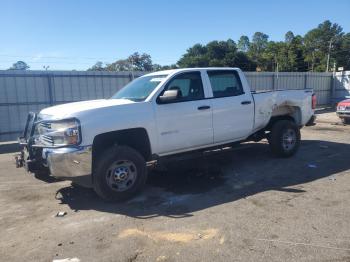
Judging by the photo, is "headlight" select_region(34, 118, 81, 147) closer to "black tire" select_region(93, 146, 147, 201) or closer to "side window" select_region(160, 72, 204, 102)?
"black tire" select_region(93, 146, 147, 201)

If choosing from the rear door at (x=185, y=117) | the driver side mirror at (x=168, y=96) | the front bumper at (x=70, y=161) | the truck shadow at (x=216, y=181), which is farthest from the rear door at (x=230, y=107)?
the front bumper at (x=70, y=161)

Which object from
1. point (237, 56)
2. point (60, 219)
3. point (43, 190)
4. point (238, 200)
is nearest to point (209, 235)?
point (238, 200)

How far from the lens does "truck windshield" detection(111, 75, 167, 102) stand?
598 cm

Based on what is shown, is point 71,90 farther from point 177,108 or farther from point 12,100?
point 177,108

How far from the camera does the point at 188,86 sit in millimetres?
6344

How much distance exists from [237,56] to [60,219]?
63572 millimetres

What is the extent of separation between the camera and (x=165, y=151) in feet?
19.5

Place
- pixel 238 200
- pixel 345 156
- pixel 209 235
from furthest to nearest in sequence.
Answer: pixel 345 156 → pixel 238 200 → pixel 209 235

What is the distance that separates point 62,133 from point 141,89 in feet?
5.70

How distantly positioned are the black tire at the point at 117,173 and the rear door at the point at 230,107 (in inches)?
68.3

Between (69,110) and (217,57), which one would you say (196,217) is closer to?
(69,110)

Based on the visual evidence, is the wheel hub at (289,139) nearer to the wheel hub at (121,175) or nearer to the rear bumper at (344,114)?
the wheel hub at (121,175)

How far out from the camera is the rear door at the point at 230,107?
21.4ft

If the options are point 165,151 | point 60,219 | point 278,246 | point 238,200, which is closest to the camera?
point 278,246
